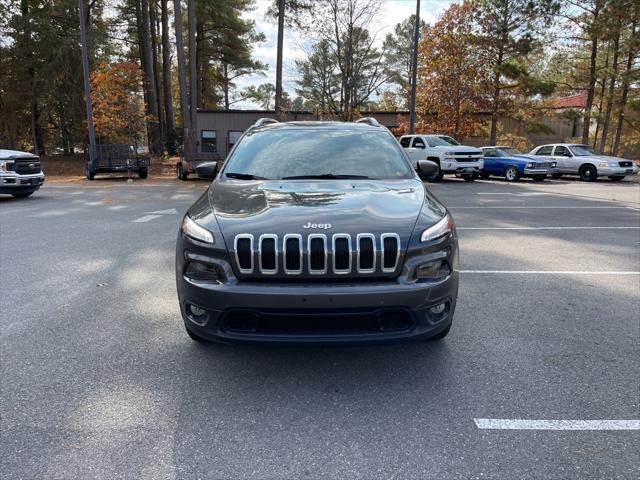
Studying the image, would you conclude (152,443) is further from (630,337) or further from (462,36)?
(462,36)

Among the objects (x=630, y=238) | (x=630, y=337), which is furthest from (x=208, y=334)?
(x=630, y=238)

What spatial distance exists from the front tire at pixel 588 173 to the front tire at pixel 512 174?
3.08m

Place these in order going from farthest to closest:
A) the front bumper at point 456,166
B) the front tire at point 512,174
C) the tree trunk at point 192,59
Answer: the tree trunk at point 192,59
the front tire at point 512,174
the front bumper at point 456,166

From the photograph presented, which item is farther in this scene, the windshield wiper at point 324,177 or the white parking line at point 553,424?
the windshield wiper at point 324,177

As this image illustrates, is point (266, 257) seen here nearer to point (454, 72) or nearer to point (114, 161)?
point (114, 161)

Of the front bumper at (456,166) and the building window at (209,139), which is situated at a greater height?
the building window at (209,139)

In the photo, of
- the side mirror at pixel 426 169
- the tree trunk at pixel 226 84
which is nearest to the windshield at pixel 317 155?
the side mirror at pixel 426 169

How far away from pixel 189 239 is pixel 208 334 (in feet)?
1.99

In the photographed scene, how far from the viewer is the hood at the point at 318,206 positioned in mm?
2797

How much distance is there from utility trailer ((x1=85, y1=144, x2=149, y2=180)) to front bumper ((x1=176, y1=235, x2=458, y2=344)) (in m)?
19.3

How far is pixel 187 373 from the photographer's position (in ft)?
10.3

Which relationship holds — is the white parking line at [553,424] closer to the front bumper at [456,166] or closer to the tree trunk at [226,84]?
the front bumper at [456,166]

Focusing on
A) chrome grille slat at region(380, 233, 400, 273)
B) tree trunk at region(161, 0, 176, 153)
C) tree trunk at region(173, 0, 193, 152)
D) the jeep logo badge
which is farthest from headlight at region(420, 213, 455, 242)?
tree trunk at region(161, 0, 176, 153)

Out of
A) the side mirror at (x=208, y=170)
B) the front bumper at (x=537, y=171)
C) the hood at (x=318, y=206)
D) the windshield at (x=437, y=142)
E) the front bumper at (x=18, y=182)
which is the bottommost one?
the front bumper at (x=18, y=182)
